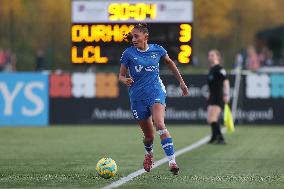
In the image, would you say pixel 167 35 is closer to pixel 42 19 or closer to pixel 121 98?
pixel 121 98

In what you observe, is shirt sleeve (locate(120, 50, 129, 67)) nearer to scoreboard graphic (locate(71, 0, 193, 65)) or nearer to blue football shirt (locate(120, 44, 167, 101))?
blue football shirt (locate(120, 44, 167, 101))

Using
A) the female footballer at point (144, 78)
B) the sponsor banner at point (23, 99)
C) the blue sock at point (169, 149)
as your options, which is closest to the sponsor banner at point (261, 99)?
the sponsor banner at point (23, 99)

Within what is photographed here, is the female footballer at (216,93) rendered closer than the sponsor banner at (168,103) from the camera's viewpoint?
Yes

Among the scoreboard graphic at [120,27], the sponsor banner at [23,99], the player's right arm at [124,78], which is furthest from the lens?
the sponsor banner at [23,99]

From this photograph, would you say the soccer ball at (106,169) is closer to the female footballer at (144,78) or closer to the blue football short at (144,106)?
the female footballer at (144,78)

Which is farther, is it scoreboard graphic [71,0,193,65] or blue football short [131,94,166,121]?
scoreboard graphic [71,0,193,65]

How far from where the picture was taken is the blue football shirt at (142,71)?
1311 centimetres

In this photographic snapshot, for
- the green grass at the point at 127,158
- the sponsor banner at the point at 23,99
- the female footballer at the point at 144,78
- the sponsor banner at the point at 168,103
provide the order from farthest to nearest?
the sponsor banner at the point at 23,99
the sponsor banner at the point at 168,103
the female footballer at the point at 144,78
the green grass at the point at 127,158

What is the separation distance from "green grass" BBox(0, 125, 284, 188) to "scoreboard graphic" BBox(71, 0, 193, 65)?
2.05m

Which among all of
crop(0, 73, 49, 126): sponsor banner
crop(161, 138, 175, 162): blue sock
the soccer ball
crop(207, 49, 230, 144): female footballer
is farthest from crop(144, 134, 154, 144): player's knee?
crop(0, 73, 49, 126): sponsor banner

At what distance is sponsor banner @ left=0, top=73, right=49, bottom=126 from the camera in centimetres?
2820

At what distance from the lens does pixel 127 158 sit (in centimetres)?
1619

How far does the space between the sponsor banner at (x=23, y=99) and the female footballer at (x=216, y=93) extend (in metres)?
8.81

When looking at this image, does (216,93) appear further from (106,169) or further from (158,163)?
(106,169)
